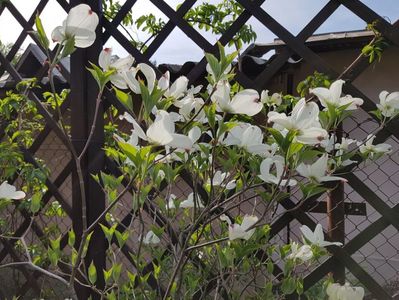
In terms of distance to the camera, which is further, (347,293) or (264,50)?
(264,50)

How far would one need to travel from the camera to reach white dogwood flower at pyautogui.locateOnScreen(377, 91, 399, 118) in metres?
1.26

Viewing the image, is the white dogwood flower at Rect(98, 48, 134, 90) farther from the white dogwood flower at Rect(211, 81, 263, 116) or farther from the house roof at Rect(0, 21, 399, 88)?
the house roof at Rect(0, 21, 399, 88)

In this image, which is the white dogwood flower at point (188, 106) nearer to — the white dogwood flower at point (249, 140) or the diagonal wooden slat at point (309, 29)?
the white dogwood flower at point (249, 140)

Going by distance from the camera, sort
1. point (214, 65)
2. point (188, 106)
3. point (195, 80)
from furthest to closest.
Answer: point (195, 80) < point (188, 106) < point (214, 65)

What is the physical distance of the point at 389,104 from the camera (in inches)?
50.3

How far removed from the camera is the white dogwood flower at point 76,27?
3.23 ft

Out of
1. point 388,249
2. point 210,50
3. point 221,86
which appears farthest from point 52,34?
point 388,249

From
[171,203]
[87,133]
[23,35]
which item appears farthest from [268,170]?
[23,35]

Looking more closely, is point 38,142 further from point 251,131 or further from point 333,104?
A: point 333,104

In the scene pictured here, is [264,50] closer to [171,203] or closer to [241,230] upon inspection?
[171,203]

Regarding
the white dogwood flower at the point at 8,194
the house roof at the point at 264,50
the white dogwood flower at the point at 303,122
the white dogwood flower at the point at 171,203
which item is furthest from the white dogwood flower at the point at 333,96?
the house roof at the point at 264,50

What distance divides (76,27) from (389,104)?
0.84 metres

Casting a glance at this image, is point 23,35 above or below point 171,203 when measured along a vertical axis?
above

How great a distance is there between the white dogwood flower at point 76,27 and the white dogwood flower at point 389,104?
0.80 meters
